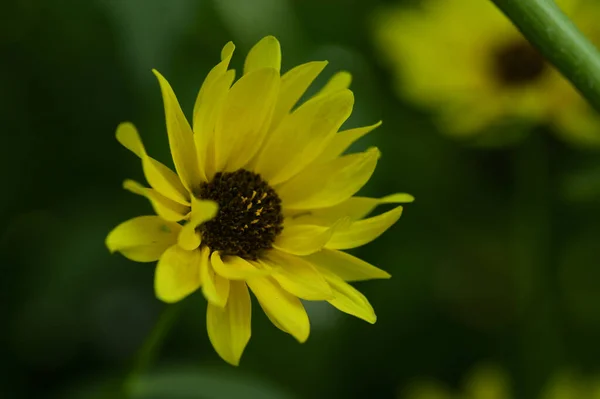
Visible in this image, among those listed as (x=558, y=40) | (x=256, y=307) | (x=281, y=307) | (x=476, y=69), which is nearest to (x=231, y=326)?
(x=281, y=307)

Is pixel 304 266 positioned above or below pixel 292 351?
above

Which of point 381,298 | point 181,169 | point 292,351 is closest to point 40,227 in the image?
point 292,351

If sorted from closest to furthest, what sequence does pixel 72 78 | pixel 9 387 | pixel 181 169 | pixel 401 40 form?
pixel 181 169 → pixel 9 387 → pixel 72 78 → pixel 401 40

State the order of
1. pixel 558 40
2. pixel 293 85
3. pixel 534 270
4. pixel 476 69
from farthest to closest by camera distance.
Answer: pixel 476 69 < pixel 534 270 < pixel 293 85 < pixel 558 40

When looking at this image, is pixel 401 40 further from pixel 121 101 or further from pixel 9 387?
pixel 9 387

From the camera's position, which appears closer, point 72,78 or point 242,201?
point 242,201

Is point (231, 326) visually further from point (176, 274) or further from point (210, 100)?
point (210, 100)
